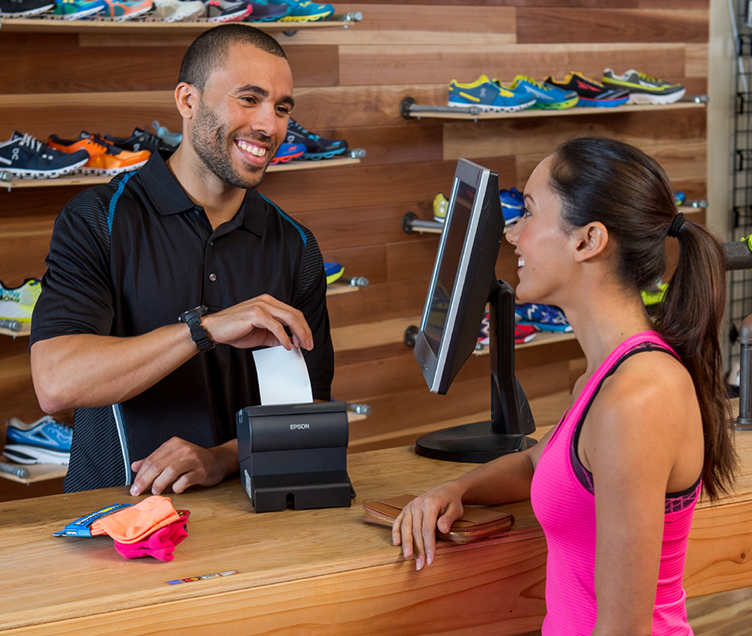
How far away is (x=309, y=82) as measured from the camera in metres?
3.13

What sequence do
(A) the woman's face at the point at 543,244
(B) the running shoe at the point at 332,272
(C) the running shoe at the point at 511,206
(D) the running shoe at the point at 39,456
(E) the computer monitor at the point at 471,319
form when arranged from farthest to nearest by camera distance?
(C) the running shoe at the point at 511,206
(B) the running shoe at the point at 332,272
(D) the running shoe at the point at 39,456
(E) the computer monitor at the point at 471,319
(A) the woman's face at the point at 543,244

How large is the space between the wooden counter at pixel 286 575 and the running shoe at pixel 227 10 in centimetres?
170

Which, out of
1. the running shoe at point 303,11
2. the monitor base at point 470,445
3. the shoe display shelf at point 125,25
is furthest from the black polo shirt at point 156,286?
the running shoe at point 303,11

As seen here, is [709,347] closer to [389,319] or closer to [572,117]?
[389,319]

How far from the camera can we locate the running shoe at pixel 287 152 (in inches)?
111

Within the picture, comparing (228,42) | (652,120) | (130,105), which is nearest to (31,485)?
(130,105)

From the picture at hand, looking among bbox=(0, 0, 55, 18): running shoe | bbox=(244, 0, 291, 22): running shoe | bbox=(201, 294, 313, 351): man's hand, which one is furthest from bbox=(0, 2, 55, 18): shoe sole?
bbox=(201, 294, 313, 351): man's hand

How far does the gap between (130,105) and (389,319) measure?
1.28m

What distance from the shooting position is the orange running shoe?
2514 millimetres

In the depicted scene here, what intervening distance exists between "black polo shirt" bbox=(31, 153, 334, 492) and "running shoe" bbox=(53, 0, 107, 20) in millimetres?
790

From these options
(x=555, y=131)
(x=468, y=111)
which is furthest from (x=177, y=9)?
(x=555, y=131)

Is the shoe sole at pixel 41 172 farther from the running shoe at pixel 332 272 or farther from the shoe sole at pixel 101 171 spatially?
the running shoe at pixel 332 272

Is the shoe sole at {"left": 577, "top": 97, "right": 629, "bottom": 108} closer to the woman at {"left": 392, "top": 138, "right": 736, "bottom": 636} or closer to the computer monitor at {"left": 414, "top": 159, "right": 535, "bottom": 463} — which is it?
the computer monitor at {"left": 414, "top": 159, "right": 535, "bottom": 463}

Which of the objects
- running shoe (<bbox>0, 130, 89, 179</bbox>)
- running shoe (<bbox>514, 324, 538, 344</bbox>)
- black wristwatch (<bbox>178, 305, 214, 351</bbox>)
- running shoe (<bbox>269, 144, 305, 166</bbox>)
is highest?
running shoe (<bbox>0, 130, 89, 179</bbox>)
